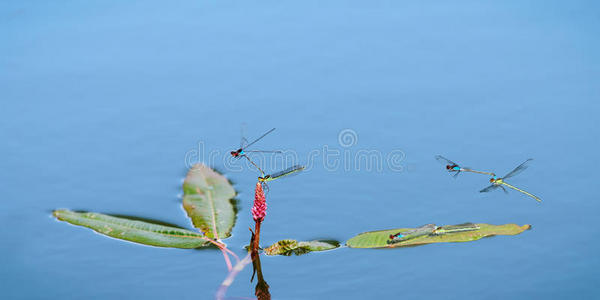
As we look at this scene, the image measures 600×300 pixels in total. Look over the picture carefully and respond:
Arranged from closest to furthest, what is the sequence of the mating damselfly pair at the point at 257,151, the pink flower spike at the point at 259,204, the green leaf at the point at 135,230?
the pink flower spike at the point at 259,204, the green leaf at the point at 135,230, the mating damselfly pair at the point at 257,151

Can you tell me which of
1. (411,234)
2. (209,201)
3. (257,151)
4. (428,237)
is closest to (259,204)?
(209,201)

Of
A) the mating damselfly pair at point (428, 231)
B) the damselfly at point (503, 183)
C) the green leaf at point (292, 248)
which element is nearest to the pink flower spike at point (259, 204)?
the green leaf at point (292, 248)

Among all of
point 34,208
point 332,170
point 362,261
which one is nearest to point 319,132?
point 332,170

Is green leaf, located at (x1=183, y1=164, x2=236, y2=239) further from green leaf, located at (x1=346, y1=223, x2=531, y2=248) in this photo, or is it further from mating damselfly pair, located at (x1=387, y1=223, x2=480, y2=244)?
mating damselfly pair, located at (x1=387, y1=223, x2=480, y2=244)

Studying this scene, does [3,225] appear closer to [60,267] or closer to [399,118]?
[60,267]

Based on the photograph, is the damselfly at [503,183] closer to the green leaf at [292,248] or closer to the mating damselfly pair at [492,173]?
the mating damselfly pair at [492,173]

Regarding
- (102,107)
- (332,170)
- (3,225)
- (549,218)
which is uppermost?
(102,107)
